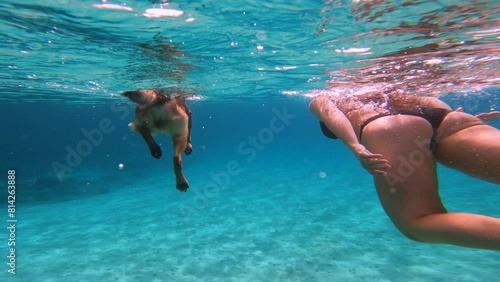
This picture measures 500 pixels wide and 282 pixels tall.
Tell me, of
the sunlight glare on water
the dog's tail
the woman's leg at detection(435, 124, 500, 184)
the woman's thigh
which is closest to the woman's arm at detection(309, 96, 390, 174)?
the woman's thigh

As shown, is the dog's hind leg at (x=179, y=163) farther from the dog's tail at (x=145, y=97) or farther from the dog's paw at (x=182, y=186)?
the dog's tail at (x=145, y=97)

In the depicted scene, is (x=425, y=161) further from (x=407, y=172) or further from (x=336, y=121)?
(x=336, y=121)

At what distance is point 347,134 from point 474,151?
1272 mm

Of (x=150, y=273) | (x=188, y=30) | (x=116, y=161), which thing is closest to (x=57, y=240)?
(x=150, y=273)

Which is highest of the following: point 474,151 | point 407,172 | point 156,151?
point 474,151

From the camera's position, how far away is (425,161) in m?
3.28

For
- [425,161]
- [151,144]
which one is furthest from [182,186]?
[425,161]

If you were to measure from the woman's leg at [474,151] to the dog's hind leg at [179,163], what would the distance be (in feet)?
11.8

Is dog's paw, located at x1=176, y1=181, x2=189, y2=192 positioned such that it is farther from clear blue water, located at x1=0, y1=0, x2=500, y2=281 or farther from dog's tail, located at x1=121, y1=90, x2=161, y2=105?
clear blue water, located at x1=0, y1=0, x2=500, y2=281

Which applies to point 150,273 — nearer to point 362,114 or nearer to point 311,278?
point 311,278

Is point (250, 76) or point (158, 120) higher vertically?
point (250, 76)

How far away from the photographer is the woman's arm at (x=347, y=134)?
3.04 metres

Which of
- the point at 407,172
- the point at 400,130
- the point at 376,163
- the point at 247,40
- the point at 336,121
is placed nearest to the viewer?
the point at 376,163

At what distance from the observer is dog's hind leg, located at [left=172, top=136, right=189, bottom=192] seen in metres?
4.92
